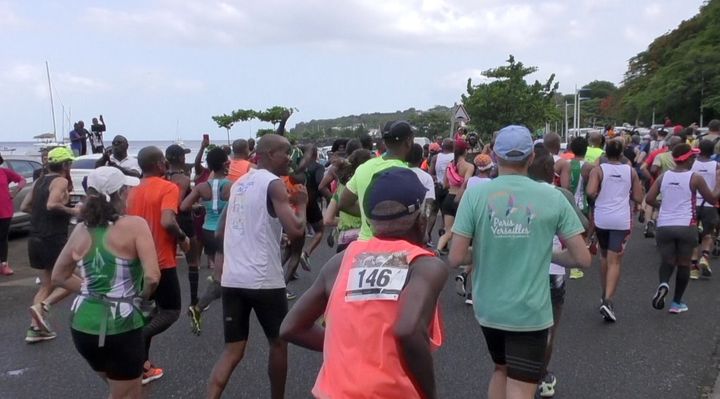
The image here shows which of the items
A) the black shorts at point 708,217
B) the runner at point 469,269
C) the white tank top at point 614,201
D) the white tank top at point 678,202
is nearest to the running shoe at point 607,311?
the white tank top at point 614,201

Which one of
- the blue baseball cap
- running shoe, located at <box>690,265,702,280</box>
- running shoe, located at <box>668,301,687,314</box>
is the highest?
the blue baseball cap

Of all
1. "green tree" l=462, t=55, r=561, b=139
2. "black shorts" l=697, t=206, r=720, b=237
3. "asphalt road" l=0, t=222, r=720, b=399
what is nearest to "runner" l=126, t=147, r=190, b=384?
"asphalt road" l=0, t=222, r=720, b=399

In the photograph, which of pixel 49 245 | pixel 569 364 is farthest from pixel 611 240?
pixel 49 245

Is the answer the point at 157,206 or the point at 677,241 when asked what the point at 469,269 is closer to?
the point at 677,241

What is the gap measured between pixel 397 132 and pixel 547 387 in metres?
2.15

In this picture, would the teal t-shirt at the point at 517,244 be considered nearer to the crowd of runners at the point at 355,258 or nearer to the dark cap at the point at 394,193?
the crowd of runners at the point at 355,258

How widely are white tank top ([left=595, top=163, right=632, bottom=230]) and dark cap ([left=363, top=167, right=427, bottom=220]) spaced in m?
4.91

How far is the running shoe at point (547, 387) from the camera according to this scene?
15.7 feet

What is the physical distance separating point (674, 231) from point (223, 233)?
476 cm

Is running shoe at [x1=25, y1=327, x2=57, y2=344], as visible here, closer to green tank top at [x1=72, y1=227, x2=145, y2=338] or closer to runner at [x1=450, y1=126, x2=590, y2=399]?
green tank top at [x1=72, y1=227, x2=145, y2=338]

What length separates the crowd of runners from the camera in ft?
7.03

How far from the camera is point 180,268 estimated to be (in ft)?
34.2

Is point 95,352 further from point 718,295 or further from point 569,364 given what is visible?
point 718,295

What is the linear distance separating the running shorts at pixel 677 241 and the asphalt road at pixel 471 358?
2.14ft
